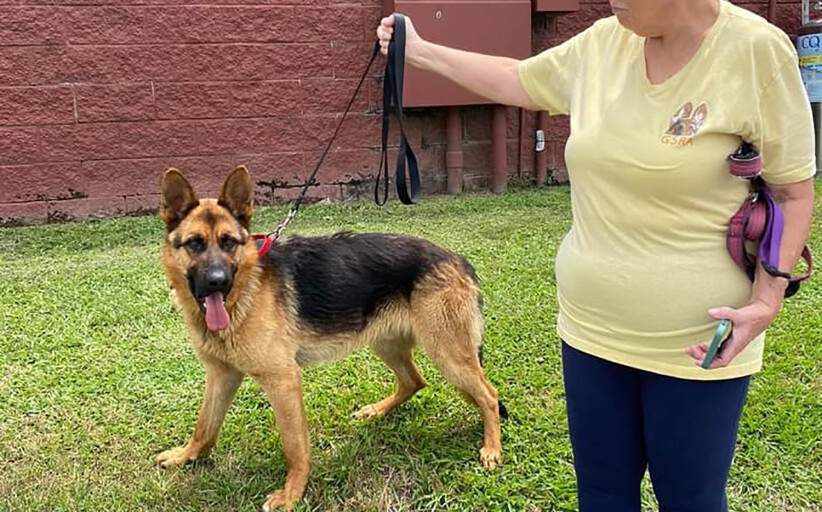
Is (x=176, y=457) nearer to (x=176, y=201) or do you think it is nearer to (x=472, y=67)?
(x=176, y=201)

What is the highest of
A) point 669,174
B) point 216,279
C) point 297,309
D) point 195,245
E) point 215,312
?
point 669,174

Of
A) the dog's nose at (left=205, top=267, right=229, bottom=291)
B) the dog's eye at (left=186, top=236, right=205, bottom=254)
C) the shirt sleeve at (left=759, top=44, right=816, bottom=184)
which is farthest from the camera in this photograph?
the dog's eye at (left=186, top=236, right=205, bottom=254)

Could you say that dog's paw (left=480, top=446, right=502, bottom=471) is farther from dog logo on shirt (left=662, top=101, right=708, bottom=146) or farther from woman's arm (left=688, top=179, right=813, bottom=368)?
dog logo on shirt (left=662, top=101, right=708, bottom=146)

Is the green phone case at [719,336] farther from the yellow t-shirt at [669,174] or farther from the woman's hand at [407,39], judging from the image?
the woman's hand at [407,39]

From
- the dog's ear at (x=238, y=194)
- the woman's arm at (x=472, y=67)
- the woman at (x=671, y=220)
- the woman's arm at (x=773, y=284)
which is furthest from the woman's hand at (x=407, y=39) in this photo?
the woman's arm at (x=773, y=284)

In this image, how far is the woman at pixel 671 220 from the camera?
158cm

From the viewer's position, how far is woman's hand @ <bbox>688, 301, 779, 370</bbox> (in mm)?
1617

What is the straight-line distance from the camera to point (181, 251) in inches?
112

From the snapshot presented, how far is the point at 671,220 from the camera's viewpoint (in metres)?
1.68

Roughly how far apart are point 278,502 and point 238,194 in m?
1.33

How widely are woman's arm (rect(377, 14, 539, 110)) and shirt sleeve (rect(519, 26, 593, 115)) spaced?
48 mm

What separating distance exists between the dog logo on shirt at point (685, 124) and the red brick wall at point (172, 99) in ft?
22.4

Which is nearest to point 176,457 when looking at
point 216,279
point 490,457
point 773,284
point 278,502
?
point 278,502

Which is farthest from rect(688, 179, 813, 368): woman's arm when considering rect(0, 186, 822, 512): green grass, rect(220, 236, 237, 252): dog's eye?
rect(220, 236, 237, 252): dog's eye
